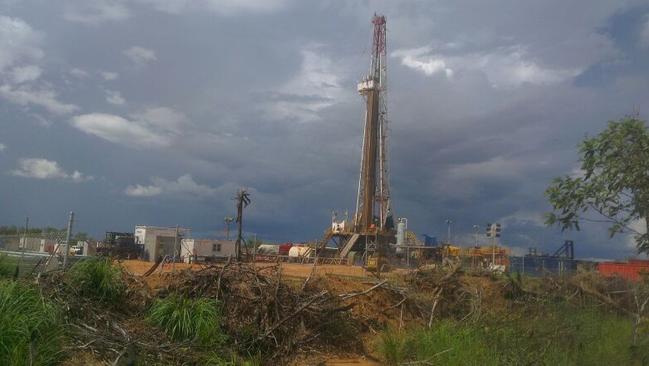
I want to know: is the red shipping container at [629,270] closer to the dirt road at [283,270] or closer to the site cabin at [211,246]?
the dirt road at [283,270]

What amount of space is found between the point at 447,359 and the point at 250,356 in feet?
10.8

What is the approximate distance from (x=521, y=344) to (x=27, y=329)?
24.2 ft

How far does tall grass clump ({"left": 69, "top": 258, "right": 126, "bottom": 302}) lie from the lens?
12.0 metres

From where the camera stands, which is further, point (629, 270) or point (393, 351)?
point (629, 270)

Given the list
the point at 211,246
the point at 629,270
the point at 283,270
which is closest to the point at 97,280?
the point at 283,270

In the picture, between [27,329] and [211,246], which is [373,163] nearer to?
[211,246]

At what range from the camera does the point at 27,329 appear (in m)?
7.82

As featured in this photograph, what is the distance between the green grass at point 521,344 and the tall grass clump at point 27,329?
5.65 m

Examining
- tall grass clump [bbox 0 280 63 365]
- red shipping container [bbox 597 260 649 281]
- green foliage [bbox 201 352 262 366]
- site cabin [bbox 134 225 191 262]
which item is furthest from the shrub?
site cabin [bbox 134 225 191 262]

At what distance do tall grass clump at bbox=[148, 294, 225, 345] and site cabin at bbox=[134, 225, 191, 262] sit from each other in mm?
30278

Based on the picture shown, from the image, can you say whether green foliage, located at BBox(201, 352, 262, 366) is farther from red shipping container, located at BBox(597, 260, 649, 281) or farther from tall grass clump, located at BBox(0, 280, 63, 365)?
red shipping container, located at BBox(597, 260, 649, 281)

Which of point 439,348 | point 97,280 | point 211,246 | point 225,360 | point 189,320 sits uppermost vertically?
point 211,246

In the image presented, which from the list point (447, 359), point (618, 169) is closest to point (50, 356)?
point (447, 359)

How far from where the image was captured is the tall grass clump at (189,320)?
10.6 m
